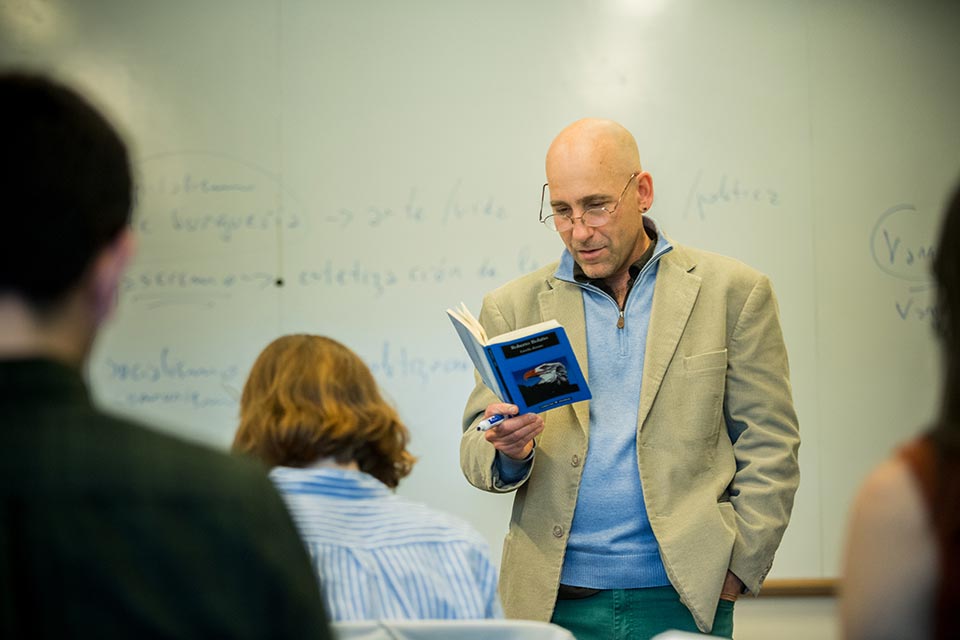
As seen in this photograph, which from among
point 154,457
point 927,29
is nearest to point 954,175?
point 927,29

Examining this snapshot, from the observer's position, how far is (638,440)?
1.99 metres

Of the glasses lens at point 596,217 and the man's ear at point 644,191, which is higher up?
the man's ear at point 644,191

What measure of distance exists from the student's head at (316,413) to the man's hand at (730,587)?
2.41 feet

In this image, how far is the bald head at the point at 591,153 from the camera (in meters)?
2.13

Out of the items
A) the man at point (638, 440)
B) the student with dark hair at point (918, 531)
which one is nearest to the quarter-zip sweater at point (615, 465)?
the man at point (638, 440)

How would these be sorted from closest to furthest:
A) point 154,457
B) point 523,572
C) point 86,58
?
point 154,457, point 523,572, point 86,58

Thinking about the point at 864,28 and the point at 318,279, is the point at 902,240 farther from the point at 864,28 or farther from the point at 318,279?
the point at 318,279

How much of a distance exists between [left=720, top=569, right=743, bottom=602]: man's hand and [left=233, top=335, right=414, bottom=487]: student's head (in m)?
0.73

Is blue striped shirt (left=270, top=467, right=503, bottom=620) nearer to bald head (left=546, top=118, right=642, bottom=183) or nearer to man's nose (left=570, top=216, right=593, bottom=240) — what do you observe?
man's nose (left=570, top=216, right=593, bottom=240)

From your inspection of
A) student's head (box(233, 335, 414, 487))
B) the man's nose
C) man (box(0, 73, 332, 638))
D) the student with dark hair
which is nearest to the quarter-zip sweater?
the man's nose

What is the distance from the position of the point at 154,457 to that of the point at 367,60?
95.7 inches

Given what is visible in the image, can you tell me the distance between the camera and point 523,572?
6.68 ft

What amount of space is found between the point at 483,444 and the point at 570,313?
328 mm

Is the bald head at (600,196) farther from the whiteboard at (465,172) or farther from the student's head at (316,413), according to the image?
the whiteboard at (465,172)
